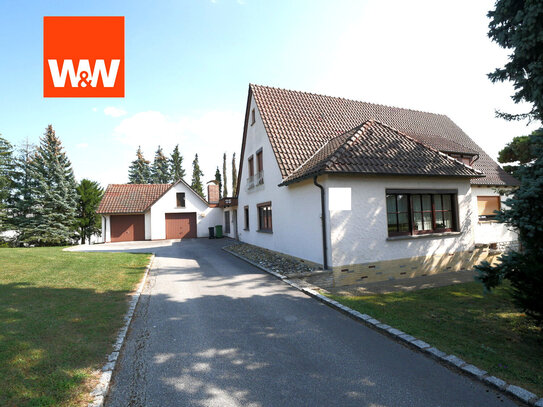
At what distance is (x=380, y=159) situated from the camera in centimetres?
952

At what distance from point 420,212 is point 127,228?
26330 millimetres

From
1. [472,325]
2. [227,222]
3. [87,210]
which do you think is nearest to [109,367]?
[472,325]

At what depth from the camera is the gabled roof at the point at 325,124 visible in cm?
1266

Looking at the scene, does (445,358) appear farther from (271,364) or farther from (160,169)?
(160,169)

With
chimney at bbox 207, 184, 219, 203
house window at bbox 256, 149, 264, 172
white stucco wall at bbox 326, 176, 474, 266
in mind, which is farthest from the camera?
chimney at bbox 207, 184, 219, 203

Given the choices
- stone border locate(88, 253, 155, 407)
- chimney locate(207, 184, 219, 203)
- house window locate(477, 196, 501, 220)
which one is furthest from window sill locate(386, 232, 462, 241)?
chimney locate(207, 184, 219, 203)

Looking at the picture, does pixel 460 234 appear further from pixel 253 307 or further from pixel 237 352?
pixel 237 352

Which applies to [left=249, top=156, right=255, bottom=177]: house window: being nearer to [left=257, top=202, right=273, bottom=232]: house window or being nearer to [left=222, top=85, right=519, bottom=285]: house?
[left=222, top=85, right=519, bottom=285]: house

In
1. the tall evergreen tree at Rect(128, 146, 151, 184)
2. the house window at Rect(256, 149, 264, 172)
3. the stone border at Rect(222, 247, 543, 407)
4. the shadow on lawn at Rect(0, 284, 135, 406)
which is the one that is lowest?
the stone border at Rect(222, 247, 543, 407)

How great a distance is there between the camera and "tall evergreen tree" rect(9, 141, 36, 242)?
28.1 m

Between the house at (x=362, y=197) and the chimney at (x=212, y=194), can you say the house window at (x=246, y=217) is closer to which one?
the house at (x=362, y=197)

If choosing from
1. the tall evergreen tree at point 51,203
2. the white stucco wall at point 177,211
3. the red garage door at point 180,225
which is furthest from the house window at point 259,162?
the tall evergreen tree at point 51,203

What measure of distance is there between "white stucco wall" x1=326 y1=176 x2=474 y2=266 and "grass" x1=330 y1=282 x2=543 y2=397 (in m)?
→ 1.68

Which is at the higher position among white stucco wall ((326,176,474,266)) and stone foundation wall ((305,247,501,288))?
white stucco wall ((326,176,474,266))
